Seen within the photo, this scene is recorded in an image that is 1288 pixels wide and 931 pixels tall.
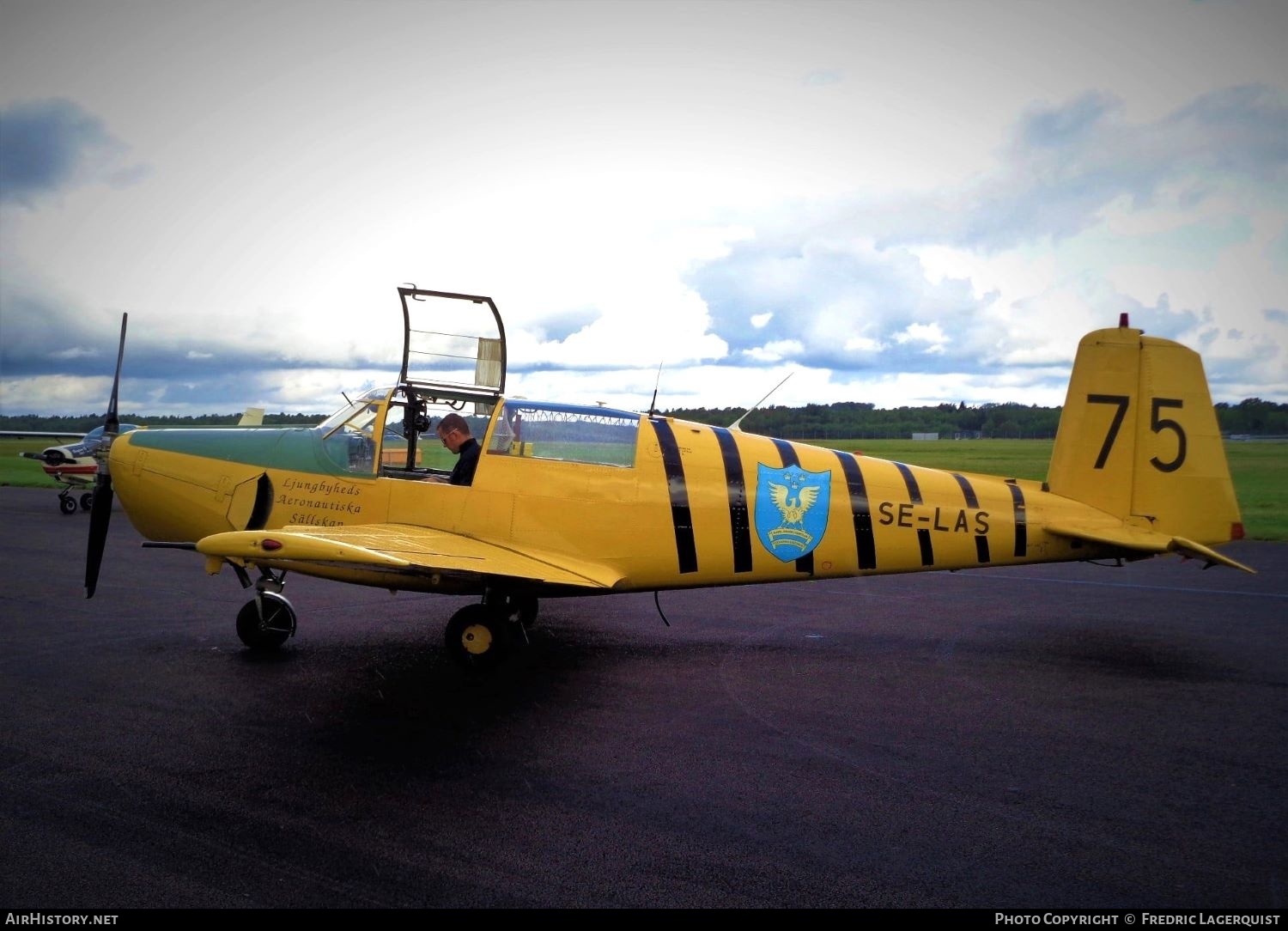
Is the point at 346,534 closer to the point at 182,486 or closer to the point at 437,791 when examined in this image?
the point at 182,486

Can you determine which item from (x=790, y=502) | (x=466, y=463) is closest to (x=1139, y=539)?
(x=790, y=502)

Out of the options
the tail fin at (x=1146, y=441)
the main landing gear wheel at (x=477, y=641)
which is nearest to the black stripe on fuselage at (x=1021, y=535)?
the tail fin at (x=1146, y=441)

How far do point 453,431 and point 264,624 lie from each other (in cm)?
244

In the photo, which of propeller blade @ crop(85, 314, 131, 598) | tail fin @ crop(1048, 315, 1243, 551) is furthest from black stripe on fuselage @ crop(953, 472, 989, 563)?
propeller blade @ crop(85, 314, 131, 598)

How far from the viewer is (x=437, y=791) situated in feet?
A: 15.0

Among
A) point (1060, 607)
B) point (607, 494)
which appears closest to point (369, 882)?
point (607, 494)

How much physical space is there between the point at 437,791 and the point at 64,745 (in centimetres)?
252

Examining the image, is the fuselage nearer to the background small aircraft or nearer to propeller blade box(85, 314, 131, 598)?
propeller blade box(85, 314, 131, 598)

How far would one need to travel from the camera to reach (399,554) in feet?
19.7

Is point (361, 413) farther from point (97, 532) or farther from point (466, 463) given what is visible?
point (97, 532)

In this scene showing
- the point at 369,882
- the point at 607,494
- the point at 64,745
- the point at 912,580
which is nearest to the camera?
the point at 369,882

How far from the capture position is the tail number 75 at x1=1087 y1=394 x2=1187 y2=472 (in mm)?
7723

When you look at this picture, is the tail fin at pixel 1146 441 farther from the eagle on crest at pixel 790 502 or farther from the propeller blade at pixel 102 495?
the propeller blade at pixel 102 495

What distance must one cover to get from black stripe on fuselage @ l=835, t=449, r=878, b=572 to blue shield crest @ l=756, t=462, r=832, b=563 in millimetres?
242
